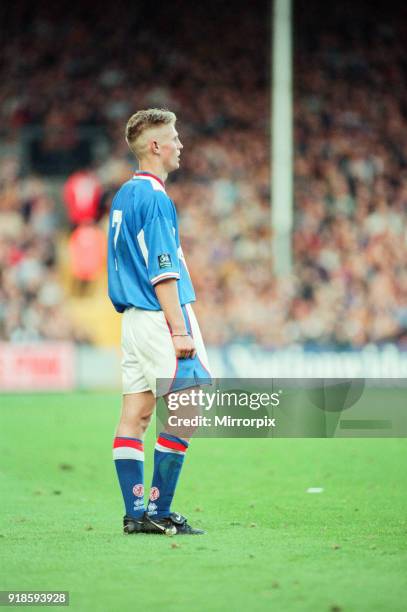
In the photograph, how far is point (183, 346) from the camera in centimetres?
640

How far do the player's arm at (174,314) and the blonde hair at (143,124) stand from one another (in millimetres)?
743

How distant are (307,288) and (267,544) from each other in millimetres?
15553

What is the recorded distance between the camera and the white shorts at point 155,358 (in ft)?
21.1

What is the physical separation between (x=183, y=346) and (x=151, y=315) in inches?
10.2

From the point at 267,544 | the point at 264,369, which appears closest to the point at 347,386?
the point at 264,369

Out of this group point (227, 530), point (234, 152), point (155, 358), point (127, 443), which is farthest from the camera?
point (234, 152)

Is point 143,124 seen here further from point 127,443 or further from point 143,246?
point 127,443

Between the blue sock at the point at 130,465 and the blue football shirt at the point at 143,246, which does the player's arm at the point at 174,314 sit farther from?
the blue sock at the point at 130,465

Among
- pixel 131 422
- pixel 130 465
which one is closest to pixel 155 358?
pixel 131 422

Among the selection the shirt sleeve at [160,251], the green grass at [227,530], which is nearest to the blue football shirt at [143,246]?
the shirt sleeve at [160,251]

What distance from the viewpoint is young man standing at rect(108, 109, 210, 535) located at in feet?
21.0

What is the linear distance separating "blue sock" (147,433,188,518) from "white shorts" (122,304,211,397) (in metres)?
0.28

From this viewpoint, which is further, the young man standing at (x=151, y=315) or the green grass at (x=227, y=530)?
the young man standing at (x=151, y=315)

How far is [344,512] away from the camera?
765 centimetres
